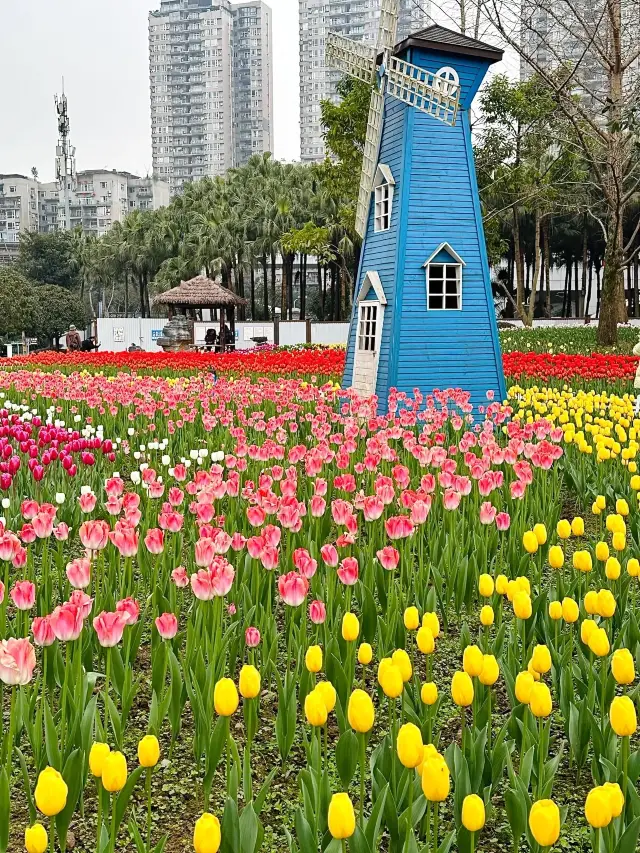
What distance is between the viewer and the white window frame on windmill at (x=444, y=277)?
10.5 m

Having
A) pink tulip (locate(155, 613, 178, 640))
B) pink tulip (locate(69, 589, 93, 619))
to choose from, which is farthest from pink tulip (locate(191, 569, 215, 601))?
pink tulip (locate(69, 589, 93, 619))

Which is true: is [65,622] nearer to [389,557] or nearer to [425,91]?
[389,557]

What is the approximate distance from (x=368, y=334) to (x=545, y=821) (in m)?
9.79

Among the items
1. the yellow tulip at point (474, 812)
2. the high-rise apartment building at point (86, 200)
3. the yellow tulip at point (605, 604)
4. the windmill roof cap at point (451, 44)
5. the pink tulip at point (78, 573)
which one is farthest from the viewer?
the high-rise apartment building at point (86, 200)

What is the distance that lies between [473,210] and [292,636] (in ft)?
27.7

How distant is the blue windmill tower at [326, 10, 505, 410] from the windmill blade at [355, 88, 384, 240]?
162 millimetres

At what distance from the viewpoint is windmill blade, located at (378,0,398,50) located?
1155cm

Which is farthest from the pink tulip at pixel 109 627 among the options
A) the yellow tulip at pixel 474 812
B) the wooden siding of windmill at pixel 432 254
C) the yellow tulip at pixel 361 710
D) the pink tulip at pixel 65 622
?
the wooden siding of windmill at pixel 432 254

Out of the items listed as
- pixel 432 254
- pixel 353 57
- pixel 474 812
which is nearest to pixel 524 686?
pixel 474 812

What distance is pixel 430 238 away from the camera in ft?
34.3

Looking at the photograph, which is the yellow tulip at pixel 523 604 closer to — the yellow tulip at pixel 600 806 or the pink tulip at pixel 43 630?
the yellow tulip at pixel 600 806

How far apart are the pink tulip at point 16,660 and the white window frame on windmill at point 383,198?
30.4 feet

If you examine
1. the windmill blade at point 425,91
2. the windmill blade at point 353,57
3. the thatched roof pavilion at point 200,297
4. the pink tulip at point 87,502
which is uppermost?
the windmill blade at point 353,57

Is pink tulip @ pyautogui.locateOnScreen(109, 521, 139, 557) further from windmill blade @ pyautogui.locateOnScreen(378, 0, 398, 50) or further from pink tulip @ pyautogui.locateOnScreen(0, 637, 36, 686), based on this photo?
windmill blade @ pyautogui.locateOnScreen(378, 0, 398, 50)
